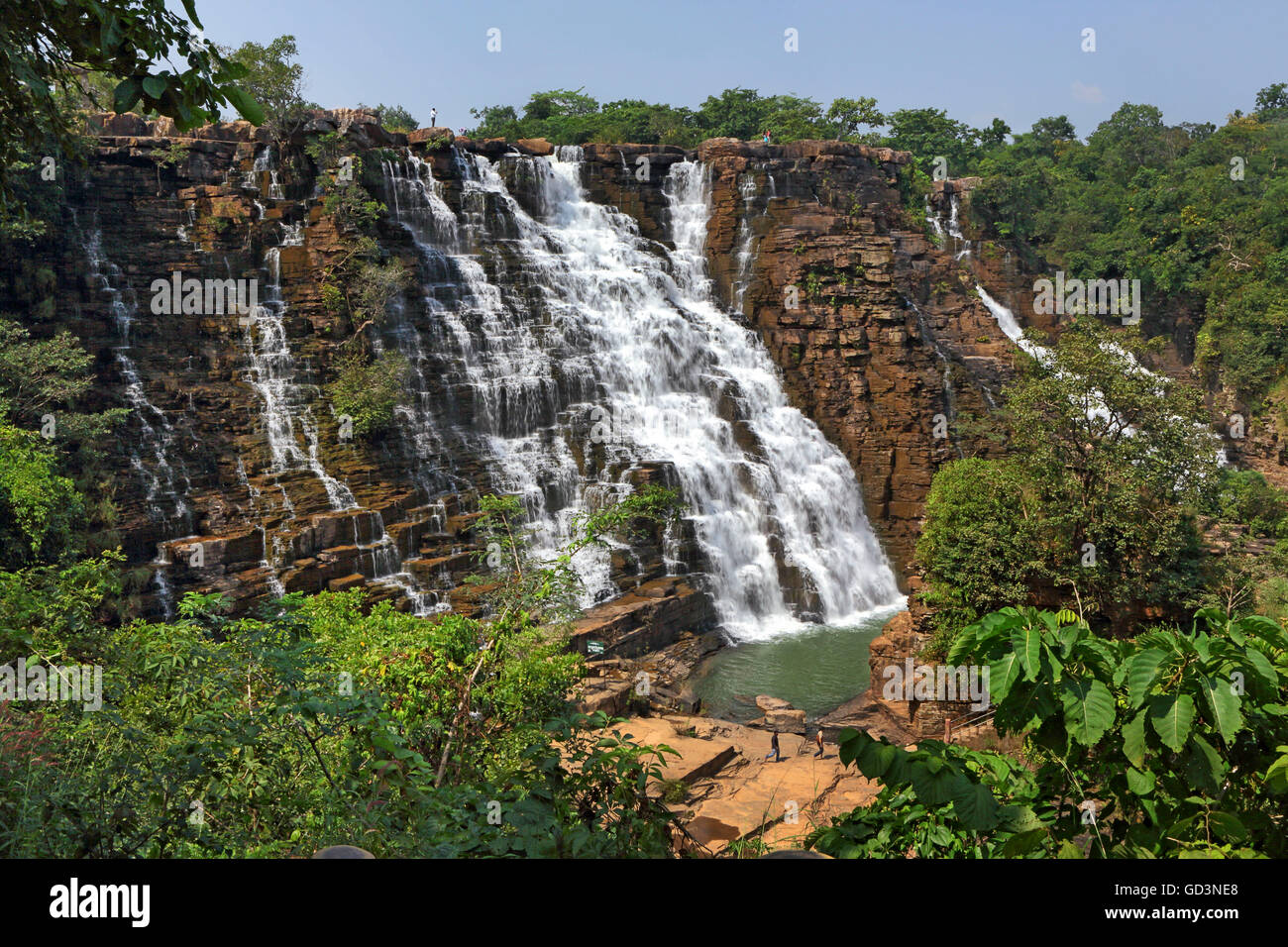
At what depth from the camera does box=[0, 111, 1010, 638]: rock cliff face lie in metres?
19.2

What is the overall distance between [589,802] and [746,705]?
13.5m

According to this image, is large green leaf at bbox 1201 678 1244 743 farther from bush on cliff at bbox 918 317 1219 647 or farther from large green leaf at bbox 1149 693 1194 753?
bush on cliff at bbox 918 317 1219 647

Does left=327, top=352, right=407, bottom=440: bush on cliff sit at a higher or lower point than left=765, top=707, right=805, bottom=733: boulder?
higher

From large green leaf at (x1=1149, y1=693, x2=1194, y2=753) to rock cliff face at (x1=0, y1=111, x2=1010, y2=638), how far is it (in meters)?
16.4

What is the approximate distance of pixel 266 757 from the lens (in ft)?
17.3

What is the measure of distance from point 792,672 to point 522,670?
12.0 metres

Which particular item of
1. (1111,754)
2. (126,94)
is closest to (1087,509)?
(1111,754)

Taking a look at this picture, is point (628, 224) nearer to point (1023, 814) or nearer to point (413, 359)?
point (413, 359)

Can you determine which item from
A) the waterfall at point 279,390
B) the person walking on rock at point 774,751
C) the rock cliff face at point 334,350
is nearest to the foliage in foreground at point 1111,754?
the person walking on rock at point 774,751

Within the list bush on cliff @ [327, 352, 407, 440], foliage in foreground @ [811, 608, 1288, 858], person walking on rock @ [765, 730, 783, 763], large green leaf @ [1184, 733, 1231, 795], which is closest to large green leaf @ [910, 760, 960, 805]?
foliage in foreground @ [811, 608, 1288, 858]

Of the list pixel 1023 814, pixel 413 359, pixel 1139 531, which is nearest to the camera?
pixel 1023 814
